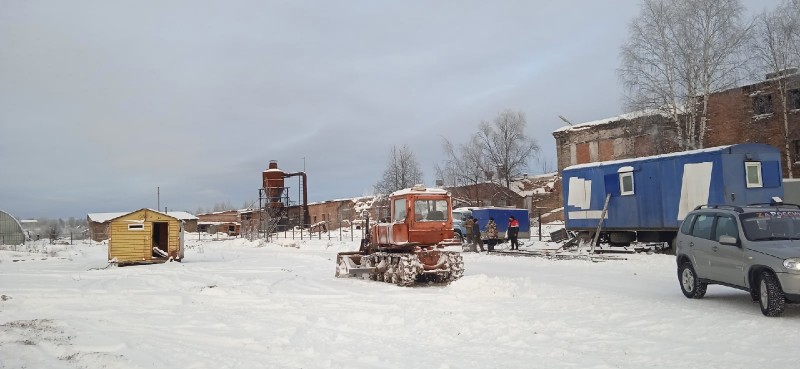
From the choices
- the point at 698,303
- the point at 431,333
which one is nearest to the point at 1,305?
the point at 431,333

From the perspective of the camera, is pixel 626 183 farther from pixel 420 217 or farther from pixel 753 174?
pixel 420 217

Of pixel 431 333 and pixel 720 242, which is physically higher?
pixel 720 242

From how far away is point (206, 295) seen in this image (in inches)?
536

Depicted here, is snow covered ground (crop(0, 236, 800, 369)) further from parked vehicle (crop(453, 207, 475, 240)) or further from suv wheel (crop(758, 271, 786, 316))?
parked vehicle (crop(453, 207, 475, 240))

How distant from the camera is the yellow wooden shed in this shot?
26.0 m

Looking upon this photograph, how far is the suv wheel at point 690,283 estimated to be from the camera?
10.8 meters

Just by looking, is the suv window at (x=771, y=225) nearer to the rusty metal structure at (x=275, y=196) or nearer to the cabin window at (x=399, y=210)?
the cabin window at (x=399, y=210)

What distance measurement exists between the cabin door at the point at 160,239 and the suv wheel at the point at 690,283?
907 inches

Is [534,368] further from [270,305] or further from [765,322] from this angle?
[270,305]

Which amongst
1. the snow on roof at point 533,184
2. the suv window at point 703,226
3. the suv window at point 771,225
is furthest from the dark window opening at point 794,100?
the suv window at point 771,225

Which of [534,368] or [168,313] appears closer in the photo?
[534,368]

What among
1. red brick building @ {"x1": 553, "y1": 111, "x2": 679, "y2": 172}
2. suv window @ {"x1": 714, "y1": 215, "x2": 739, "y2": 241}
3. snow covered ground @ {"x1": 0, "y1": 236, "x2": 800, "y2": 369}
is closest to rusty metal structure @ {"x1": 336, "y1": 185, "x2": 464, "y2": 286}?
snow covered ground @ {"x1": 0, "y1": 236, "x2": 800, "y2": 369}

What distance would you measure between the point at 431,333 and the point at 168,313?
17.4 feet

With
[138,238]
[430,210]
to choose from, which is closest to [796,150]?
[430,210]
